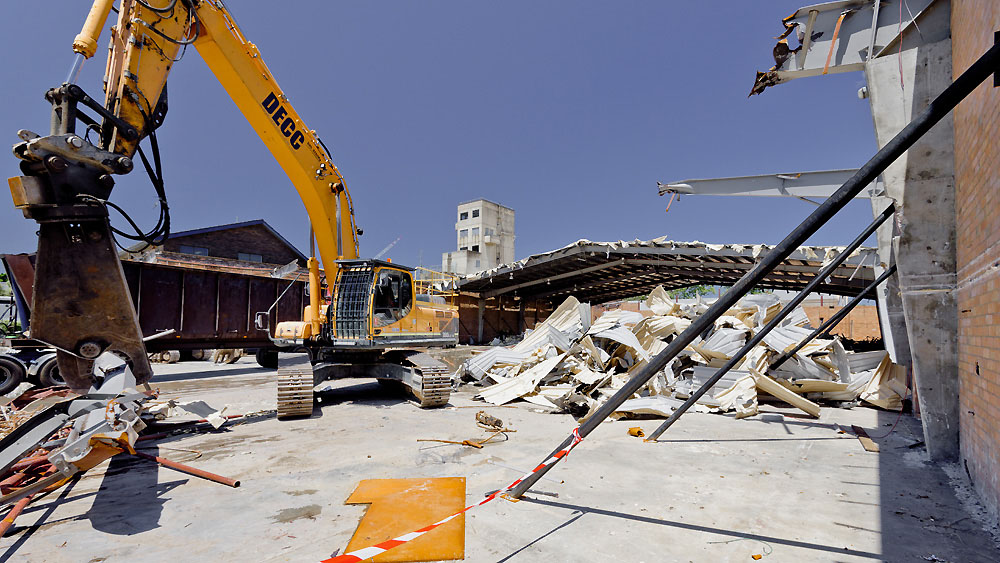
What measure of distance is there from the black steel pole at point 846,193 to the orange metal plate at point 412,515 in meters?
1.32

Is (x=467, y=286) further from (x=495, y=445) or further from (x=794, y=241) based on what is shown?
(x=794, y=241)

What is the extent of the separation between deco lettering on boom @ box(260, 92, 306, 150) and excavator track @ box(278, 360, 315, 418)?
14.6 feet

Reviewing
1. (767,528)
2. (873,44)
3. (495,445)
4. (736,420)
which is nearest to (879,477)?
(767,528)

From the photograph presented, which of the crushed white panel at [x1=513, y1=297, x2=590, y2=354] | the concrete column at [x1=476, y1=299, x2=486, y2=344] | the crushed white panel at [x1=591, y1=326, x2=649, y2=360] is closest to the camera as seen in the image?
the crushed white panel at [x1=591, y1=326, x2=649, y2=360]

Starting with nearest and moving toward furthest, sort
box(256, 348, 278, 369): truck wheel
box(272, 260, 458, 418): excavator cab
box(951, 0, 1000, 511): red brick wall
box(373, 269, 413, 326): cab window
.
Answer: box(951, 0, 1000, 511): red brick wall
box(272, 260, 458, 418): excavator cab
box(373, 269, 413, 326): cab window
box(256, 348, 278, 369): truck wheel

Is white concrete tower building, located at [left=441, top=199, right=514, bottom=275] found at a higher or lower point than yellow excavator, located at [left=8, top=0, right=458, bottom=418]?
higher

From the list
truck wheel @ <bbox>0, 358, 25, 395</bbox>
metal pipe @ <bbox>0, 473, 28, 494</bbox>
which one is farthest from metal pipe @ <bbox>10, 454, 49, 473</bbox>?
truck wheel @ <bbox>0, 358, 25, 395</bbox>

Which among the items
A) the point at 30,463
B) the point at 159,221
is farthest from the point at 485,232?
the point at 30,463

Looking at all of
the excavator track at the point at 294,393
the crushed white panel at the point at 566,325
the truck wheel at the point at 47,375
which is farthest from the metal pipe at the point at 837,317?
the truck wheel at the point at 47,375

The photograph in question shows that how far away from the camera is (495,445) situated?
625 cm

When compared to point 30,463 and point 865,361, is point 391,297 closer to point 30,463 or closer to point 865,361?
point 30,463

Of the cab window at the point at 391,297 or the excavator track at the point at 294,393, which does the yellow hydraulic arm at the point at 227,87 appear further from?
the excavator track at the point at 294,393

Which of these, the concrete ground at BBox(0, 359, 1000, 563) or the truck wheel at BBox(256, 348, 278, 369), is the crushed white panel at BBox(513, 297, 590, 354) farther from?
the truck wheel at BBox(256, 348, 278, 369)

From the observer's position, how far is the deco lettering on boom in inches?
341
